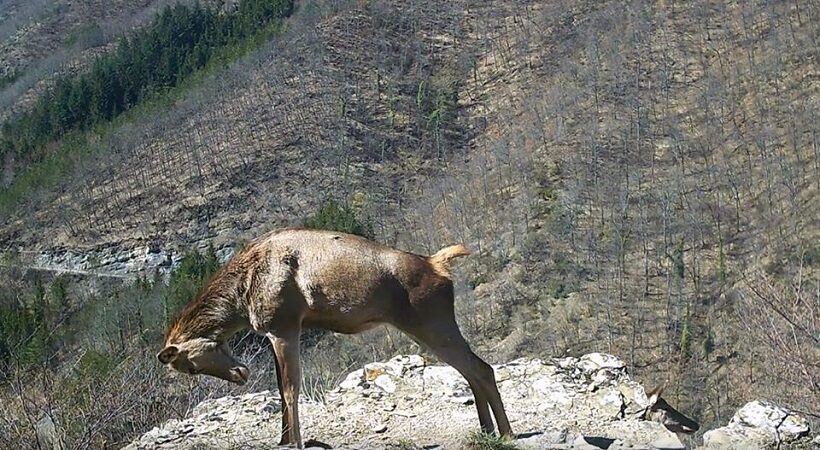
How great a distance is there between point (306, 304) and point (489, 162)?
5298cm

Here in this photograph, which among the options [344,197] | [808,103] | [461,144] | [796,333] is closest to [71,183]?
[344,197]

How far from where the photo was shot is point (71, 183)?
68750 mm

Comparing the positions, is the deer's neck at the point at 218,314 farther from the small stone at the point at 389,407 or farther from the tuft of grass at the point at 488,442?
the small stone at the point at 389,407

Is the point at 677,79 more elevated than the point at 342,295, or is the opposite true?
the point at 342,295

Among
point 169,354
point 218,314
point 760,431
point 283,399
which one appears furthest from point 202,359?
point 760,431

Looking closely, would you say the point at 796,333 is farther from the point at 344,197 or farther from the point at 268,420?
the point at 344,197

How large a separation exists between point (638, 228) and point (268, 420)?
39471mm

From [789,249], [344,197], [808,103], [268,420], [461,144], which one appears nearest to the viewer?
[268,420]

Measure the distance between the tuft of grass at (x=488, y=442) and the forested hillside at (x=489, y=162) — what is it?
1114cm

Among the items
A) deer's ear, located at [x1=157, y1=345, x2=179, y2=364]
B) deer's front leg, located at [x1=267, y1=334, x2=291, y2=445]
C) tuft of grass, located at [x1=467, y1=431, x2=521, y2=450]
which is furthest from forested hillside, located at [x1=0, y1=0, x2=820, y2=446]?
deer's ear, located at [x1=157, y1=345, x2=179, y2=364]

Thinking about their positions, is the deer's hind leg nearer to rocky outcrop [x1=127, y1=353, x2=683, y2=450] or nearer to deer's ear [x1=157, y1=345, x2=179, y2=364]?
rocky outcrop [x1=127, y1=353, x2=683, y2=450]

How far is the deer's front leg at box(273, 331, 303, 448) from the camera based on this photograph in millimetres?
7047

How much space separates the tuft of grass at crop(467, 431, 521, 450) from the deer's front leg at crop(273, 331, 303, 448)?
1249mm

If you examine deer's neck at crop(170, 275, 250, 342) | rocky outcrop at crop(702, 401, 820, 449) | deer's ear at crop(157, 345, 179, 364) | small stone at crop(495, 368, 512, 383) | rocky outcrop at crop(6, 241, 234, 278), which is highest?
deer's neck at crop(170, 275, 250, 342)
